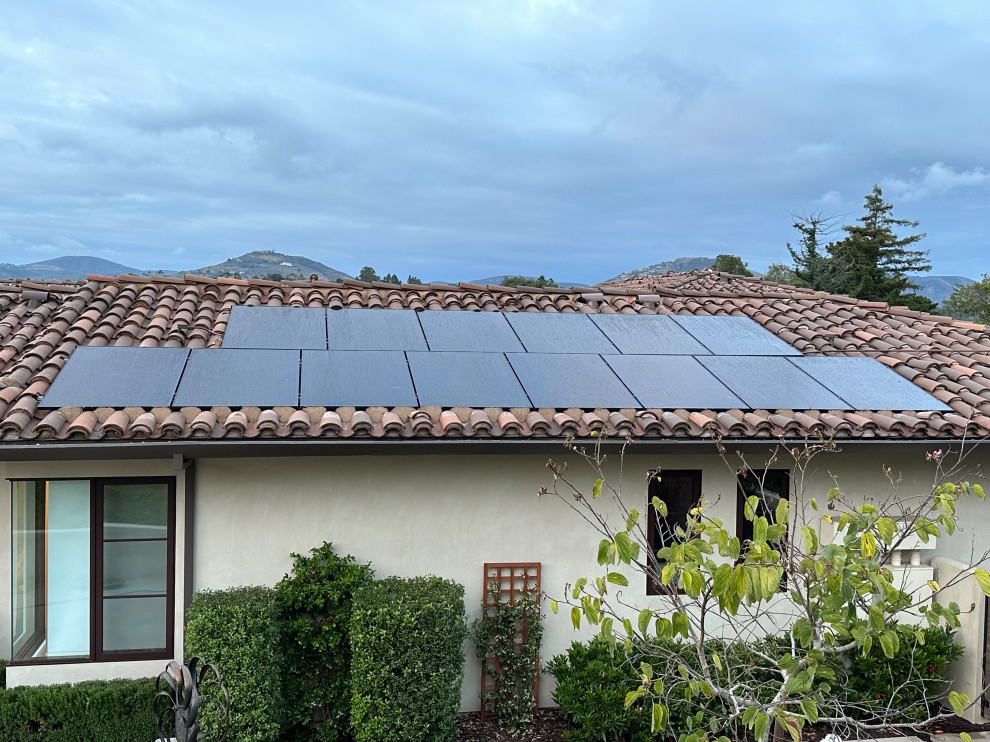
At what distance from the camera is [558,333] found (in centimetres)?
1066

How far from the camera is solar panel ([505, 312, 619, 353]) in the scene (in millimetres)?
10078

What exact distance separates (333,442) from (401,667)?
8.04 feet

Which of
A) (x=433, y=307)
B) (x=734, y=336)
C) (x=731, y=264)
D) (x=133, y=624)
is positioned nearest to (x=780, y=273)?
(x=731, y=264)

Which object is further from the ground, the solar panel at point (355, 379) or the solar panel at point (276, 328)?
the solar panel at point (276, 328)

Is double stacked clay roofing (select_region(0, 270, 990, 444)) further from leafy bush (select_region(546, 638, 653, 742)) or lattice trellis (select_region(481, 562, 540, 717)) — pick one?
leafy bush (select_region(546, 638, 653, 742))

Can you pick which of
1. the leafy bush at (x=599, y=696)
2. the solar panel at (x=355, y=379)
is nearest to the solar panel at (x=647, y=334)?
the solar panel at (x=355, y=379)

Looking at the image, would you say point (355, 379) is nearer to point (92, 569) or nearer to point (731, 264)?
point (92, 569)

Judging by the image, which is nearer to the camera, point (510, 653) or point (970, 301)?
point (510, 653)

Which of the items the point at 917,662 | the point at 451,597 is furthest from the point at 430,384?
the point at 917,662

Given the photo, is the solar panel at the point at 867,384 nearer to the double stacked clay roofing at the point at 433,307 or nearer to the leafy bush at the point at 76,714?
the double stacked clay roofing at the point at 433,307

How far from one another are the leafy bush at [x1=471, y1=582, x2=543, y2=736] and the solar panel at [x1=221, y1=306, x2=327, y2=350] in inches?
168

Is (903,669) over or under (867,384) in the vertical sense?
under

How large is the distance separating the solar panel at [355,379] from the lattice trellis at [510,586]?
2402 mm

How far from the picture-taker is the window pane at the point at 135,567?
790 centimetres
